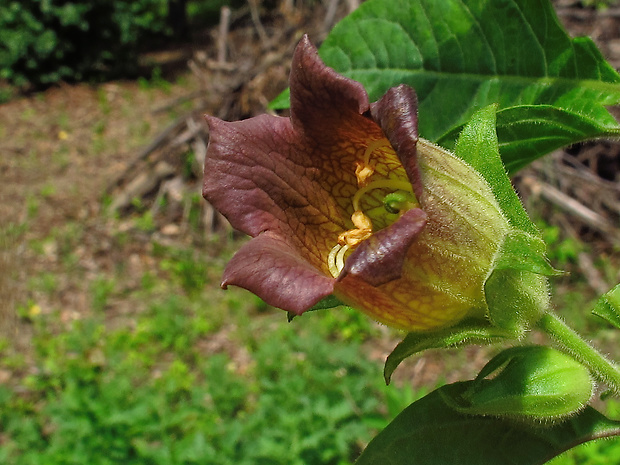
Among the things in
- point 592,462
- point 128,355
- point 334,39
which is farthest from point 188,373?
point 334,39

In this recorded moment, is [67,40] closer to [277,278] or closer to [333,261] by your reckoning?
[333,261]

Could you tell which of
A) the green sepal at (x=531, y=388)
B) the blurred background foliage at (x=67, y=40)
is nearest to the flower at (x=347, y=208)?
the green sepal at (x=531, y=388)

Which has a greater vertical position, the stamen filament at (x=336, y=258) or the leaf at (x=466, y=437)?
the stamen filament at (x=336, y=258)

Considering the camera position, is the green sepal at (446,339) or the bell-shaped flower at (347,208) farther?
the green sepal at (446,339)

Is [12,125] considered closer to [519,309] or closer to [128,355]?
[128,355]

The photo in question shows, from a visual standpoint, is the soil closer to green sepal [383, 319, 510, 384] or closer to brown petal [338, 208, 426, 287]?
green sepal [383, 319, 510, 384]

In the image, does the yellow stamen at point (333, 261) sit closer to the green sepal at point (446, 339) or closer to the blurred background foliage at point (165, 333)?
the green sepal at point (446, 339)

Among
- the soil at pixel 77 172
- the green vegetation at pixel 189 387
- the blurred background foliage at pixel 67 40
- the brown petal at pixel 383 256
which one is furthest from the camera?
the blurred background foliage at pixel 67 40

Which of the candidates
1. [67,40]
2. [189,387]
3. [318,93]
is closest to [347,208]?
[318,93]

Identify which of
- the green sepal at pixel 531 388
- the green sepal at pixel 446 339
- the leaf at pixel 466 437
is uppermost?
the green sepal at pixel 446 339
